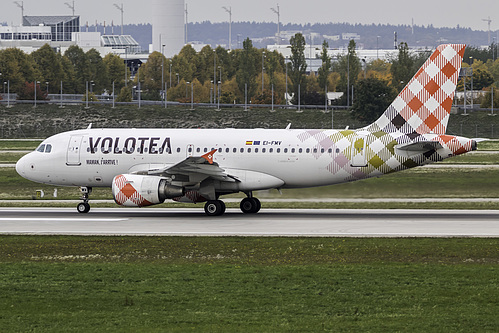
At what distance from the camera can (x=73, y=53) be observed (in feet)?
Result: 574

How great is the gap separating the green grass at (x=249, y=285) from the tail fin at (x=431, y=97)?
29.3 ft

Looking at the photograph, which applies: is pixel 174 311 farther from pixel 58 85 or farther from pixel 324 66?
pixel 58 85

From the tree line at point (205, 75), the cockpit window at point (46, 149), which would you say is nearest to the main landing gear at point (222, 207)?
the cockpit window at point (46, 149)

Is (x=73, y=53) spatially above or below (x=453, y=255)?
above

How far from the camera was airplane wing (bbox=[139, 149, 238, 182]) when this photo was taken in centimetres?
3566

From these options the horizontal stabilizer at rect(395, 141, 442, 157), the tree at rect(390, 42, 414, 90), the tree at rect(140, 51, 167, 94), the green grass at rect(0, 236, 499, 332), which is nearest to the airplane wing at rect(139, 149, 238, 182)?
the green grass at rect(0, 236, 499, 332)

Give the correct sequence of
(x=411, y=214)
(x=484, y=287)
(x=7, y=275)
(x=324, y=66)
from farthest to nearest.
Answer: (x=324, y=66) → (x=411, y=214) → (x=7, y=275) → (x=484, y=287)

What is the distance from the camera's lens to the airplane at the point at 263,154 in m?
35.8

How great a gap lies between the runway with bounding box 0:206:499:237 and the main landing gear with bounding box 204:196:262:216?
0.40 metres

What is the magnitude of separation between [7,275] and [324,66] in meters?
130

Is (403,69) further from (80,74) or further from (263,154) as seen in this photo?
(263,154)

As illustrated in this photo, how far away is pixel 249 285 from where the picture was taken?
68.5 ft

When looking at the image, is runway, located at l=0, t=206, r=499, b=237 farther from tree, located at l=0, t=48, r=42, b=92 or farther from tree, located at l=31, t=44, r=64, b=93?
tree, located at l=31, t=44, r=64, b=93

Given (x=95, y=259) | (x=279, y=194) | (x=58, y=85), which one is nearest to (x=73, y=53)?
(x=58, y=85)
